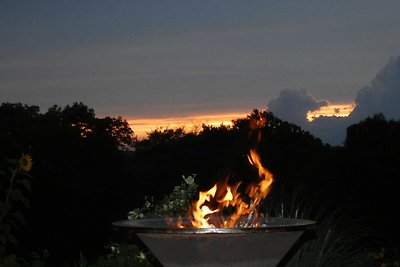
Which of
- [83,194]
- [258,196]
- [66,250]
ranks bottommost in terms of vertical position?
[66,250]

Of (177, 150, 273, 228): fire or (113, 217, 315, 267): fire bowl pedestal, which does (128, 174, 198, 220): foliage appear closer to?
(177, 150, 273, 228): fire

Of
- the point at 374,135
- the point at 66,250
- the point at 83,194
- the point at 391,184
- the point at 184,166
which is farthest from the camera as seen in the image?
the point at 184,166

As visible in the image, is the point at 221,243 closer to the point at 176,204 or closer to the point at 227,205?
the point at 227,205

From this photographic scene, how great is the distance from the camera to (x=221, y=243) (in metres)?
4.27

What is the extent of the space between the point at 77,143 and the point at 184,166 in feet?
14.7

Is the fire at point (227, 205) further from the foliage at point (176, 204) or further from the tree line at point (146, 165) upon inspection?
the tree line at point (146, 165)

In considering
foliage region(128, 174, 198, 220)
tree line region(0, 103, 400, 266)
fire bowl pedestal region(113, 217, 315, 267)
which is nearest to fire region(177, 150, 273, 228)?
fire bowl pedestal region(113, 217, 315, 267)

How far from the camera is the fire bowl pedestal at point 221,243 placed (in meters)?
4.24

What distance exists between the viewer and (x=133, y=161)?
31234mm

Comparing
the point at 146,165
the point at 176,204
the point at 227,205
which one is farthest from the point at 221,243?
the point at 146,165

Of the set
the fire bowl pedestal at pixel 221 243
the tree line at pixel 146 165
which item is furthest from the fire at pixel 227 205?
the tree line at pixel 146 165

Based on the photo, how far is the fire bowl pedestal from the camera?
4242 mm

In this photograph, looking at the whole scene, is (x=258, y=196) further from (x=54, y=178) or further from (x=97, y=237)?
(x=54, y=178)

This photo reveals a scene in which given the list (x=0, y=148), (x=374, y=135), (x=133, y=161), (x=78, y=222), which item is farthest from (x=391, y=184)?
(x=133, y=161)
